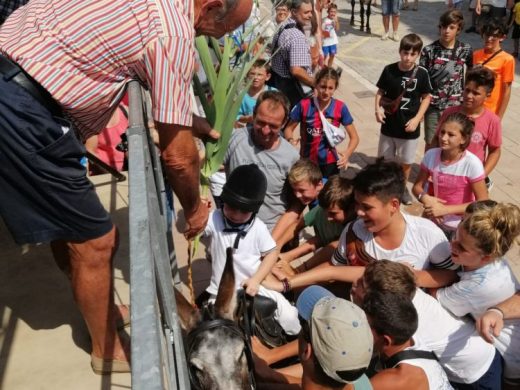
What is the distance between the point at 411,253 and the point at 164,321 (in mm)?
1989

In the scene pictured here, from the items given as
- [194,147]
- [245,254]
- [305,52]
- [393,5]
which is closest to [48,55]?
[194,147]

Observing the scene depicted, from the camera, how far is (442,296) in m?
3.09

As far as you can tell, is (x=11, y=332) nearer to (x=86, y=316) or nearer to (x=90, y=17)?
(x=86, y=316)

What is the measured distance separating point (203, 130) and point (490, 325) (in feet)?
6.47

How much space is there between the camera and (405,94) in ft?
19.1

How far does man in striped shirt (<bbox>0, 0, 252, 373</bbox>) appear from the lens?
2.00 meters

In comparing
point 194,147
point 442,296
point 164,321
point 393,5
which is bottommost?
point 393,5

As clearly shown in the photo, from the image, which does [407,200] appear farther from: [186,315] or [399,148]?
[186,315]

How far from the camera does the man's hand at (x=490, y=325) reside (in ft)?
9.20

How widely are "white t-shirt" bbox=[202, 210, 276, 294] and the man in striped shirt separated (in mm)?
1157

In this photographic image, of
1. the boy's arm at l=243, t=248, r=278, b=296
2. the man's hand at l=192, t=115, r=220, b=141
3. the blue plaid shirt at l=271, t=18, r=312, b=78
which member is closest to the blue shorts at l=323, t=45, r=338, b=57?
the blue plaid shirt at l=271, t=18, r=312, b=78

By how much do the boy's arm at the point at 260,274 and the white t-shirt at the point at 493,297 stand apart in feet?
3.49

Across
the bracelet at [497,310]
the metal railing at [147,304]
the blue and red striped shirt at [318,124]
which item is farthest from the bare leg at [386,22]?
the metal railing at [147,304]

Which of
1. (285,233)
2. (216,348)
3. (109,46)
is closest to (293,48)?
(285,233)
